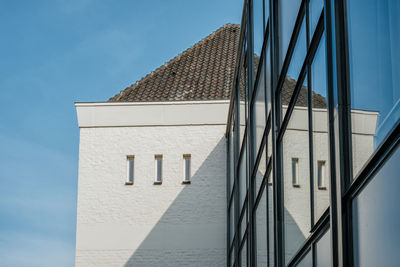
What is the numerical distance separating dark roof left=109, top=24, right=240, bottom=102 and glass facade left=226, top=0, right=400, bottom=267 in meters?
15.2

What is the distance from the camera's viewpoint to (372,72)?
5410 mm

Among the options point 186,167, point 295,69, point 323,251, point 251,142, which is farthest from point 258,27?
point 186,167

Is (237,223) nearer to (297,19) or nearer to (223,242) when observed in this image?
(223,242)

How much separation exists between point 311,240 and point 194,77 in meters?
22.1

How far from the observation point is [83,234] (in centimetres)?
2486

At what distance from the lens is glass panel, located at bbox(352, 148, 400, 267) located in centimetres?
489

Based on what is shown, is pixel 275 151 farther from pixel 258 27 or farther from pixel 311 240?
pixel 258 27


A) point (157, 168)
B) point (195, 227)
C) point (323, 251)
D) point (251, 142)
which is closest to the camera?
point (323, 251)

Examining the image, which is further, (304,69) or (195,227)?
(195,227)

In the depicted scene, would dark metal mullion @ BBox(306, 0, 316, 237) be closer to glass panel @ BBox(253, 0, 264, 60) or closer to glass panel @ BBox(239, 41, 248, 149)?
glass panel @ BBox(253, 0, 264, 60)

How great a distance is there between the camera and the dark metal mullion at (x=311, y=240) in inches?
273

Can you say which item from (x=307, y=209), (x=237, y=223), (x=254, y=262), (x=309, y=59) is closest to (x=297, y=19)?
(x=309, y=59)

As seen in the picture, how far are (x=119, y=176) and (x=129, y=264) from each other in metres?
2.94

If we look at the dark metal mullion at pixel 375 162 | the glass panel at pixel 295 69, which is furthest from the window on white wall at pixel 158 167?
the dark metal mullion at pixel 375 162
